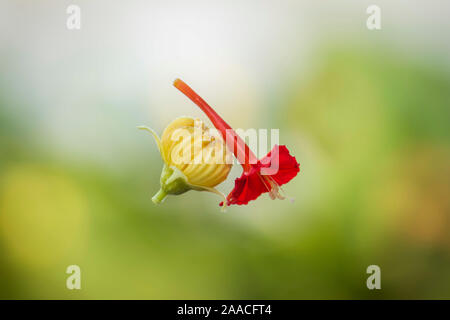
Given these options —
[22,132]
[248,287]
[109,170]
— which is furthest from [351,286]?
[22,132]

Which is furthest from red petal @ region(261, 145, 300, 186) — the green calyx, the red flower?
the green calyx

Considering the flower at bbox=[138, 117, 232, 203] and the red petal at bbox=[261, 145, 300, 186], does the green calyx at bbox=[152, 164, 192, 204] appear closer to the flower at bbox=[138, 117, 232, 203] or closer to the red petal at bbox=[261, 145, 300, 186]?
the flower at bbox=[138, 117, 232, 203]

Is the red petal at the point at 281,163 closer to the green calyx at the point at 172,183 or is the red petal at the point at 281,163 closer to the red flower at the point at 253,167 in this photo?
the red flower at the point at 253,167

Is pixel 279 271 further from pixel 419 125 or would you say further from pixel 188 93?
pixel 188 93

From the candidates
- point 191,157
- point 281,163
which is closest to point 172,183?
point 191,157

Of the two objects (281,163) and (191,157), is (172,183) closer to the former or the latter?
(191,157)
